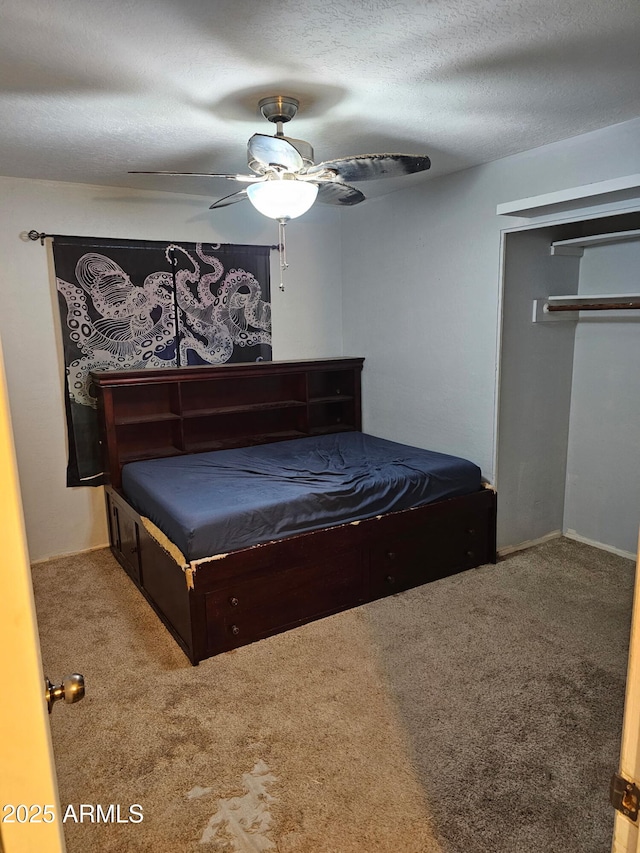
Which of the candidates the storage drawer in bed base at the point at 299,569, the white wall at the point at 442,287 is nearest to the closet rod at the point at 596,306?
the white wall at the point at 442,287

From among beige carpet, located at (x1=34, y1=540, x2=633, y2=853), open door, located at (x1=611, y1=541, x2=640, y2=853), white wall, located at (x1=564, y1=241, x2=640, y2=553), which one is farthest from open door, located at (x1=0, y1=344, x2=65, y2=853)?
white wall, located at (x1=564, y1=241, x2=640, y2=553)

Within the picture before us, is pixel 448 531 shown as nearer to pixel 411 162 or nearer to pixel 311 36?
pixel 411 162

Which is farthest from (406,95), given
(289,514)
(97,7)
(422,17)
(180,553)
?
(180,553)

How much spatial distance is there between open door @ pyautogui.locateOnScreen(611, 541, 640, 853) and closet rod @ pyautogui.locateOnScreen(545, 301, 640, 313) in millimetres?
2756

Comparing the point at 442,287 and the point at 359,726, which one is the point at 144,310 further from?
the point at 359,726

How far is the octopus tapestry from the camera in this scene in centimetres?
357

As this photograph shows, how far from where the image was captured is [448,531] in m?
3.29

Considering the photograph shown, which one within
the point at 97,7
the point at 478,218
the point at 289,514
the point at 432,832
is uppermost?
the point at 97,7

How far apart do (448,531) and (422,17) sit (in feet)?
8.11

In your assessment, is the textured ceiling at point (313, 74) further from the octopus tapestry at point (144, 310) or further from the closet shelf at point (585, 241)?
the octopus tapestry at point (144, 310)

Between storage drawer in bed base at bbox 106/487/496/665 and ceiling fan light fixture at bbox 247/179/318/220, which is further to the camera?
storage drawer in bed base at bbox 106/487/496/665

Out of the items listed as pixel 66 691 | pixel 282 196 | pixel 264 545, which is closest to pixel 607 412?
pixel 264 545

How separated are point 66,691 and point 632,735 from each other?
805 mm

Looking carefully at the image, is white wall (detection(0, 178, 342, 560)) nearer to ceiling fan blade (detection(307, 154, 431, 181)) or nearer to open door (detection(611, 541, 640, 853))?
ceiling fan blade (detection(307, 154, 431, 181))
